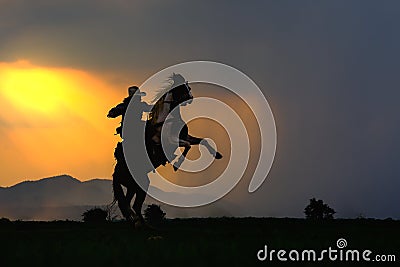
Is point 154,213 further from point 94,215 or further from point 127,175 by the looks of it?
point 127,175

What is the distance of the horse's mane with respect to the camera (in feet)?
68.7

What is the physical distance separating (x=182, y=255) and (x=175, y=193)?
8.69 metres

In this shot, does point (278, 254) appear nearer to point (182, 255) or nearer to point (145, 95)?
point (182, 255)

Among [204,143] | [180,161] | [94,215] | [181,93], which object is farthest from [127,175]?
[94,215]

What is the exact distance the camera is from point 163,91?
69.2 feet

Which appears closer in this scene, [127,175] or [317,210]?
[127,175]

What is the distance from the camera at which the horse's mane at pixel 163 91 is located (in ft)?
68.7

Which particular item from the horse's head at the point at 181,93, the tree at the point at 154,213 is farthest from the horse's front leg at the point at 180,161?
the tree at the point at 154,213

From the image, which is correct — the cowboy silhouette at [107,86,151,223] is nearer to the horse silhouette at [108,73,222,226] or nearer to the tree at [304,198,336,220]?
the horse silhouette at [108,73,222,226]

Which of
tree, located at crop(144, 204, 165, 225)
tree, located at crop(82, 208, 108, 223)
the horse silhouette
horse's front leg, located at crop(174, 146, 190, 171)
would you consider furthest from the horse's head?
tree, located at crop(144, 204, 165, 225)

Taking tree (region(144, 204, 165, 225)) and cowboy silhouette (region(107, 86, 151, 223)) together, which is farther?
tree (region(144, 204, 165, 225))

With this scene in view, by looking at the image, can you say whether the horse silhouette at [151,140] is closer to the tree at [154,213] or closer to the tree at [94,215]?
the tree at [94,215]

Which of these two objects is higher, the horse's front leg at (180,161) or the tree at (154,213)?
the tree at (154,213)

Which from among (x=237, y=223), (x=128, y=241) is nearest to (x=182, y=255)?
(x=128, y=241)
